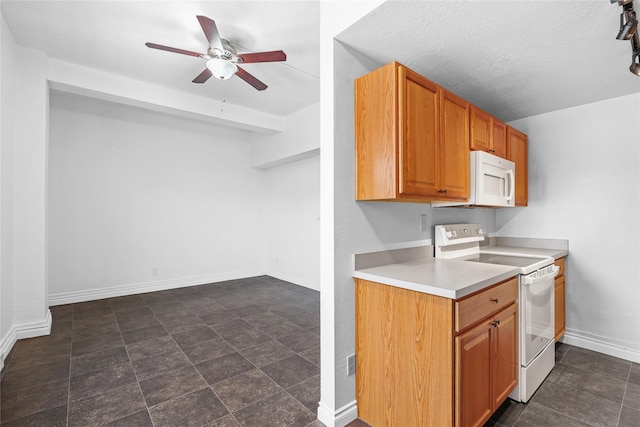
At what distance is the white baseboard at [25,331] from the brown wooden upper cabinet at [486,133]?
14.2 ft

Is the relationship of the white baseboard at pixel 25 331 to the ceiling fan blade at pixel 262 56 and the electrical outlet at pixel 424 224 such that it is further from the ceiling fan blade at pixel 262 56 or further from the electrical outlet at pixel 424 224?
the electrical outlet at pixel 424 224

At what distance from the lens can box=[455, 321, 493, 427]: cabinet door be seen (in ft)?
4.76

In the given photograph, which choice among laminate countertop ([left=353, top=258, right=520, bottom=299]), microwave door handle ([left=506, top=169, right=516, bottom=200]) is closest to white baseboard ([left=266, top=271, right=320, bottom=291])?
laminate countertop ([left=353, top=258, right=520, bottom=299])

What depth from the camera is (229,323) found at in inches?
134

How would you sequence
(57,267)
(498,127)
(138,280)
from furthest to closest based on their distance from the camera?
1. (138,280)
2. (57,267)
3. (498,127)

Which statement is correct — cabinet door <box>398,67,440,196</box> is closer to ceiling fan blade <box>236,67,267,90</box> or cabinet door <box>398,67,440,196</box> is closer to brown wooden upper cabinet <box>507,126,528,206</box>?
brown wooden upper cabinet <box>507,126,528,206</box>

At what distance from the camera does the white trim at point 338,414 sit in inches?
68.7

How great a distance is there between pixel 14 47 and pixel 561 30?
14.9 ft

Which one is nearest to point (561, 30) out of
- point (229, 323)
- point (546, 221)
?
point (546, 221)

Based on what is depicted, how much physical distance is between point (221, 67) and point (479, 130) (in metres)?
2.32

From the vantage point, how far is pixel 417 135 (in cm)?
178

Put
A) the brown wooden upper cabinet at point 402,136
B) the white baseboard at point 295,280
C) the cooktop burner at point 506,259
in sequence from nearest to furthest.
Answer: the brown wooden upper cabinet at point 402,136, the cooktop burner at point 506,259, the white baseboard at point 295,280

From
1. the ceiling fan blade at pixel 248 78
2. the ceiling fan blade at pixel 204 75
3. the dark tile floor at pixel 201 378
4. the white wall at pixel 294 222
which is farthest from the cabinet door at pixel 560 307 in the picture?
the ceiling fan blade at pixel 204 75

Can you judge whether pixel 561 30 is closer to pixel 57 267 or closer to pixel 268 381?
pixel 268 381
